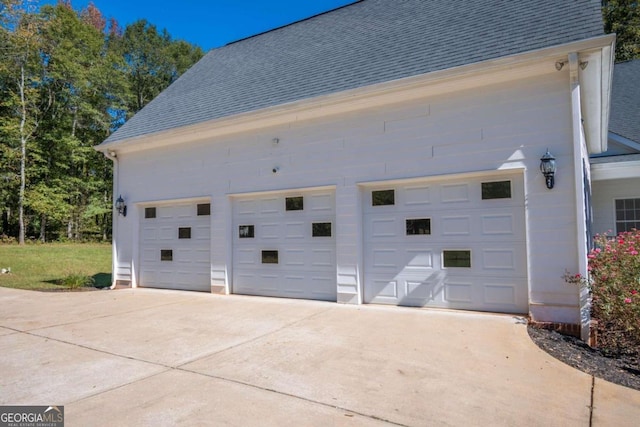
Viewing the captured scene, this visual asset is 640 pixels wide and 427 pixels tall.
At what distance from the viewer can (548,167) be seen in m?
5.16

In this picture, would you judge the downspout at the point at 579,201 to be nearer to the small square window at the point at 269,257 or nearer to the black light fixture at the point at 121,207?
the small square window at the point at 269,257

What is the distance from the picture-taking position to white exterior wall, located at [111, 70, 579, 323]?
17.2 feet

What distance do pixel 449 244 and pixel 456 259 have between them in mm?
256

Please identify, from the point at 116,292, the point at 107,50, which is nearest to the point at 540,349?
the point at 116,292

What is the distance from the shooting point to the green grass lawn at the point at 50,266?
10.4m

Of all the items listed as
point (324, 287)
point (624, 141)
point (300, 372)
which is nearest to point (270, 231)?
point (324, 287)

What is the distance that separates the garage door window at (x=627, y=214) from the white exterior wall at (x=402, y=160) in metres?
5.82

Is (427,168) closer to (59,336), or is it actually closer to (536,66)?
(536,66)

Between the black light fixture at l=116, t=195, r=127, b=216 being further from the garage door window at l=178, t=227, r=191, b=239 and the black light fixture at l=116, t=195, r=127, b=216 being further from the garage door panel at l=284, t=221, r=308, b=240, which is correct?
the garage door panel at l=284, t=221, r=308, b=240

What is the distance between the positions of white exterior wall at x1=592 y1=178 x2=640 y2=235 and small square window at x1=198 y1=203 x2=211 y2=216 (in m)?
9.51

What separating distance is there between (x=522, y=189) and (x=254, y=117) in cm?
491

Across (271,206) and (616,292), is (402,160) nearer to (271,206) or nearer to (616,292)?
(271,206)

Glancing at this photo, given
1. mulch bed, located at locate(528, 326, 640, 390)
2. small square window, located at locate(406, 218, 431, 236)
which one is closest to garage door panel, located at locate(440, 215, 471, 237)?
small square window, located at locate(406, 218, 431, 236)

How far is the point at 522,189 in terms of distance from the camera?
5.59 m
